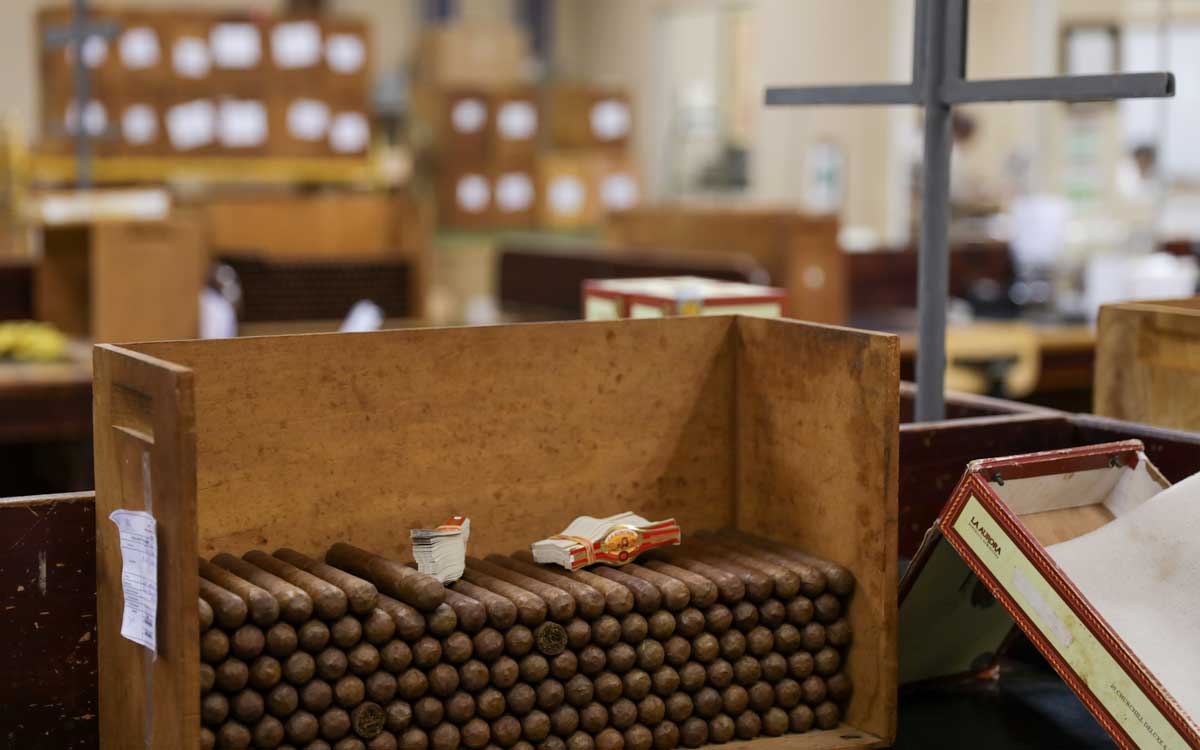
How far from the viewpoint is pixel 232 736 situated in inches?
58.8

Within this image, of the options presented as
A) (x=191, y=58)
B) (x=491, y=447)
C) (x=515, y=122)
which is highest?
(x=191, y=58)

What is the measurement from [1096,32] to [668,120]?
13.2ft

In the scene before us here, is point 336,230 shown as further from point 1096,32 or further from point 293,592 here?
point 293,592

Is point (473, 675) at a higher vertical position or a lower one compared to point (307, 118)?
lower

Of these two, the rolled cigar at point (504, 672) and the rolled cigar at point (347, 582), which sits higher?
the rolled cigar at point (347, 582)

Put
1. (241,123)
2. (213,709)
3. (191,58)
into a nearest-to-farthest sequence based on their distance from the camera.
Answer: (213,709), (191,58), (241,123)

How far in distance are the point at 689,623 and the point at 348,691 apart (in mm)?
414

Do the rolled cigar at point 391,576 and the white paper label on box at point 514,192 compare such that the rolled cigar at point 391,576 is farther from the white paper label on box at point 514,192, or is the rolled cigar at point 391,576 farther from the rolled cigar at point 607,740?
the white paper label on box at point 514,192

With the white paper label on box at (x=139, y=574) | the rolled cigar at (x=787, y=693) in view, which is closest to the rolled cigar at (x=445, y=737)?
the white paper label on box at (x=139, y=574)

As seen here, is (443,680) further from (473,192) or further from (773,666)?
(473,192)

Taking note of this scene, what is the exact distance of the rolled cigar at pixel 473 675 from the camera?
1.60 m

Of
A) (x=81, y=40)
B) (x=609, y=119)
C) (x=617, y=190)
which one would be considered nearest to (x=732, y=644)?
(x=81, y=40)

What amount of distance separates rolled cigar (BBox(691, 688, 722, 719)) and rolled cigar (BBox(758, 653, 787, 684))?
7cm

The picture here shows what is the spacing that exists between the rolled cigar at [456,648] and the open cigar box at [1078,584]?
577mm
